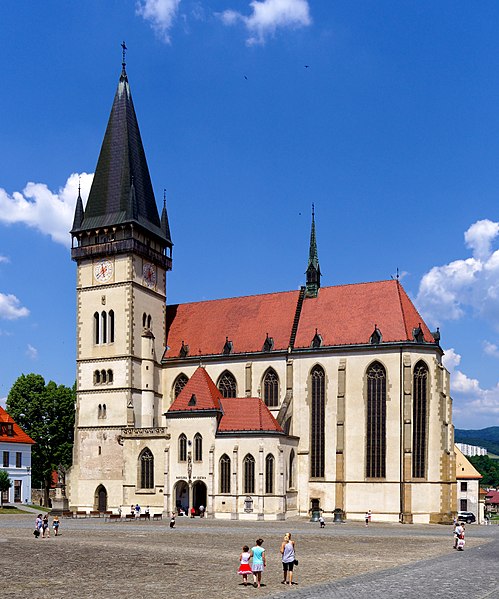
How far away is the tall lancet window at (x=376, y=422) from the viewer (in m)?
64.4

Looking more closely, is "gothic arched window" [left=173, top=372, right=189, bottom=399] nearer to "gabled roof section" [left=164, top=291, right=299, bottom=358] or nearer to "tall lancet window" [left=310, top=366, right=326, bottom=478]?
"gabled roof section" [left=164, top=291, right=299, bottom=358]

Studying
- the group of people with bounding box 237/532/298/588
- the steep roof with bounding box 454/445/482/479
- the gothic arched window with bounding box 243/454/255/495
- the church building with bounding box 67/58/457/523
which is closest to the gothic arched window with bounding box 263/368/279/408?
the church building with bounding box 67/58/457/523

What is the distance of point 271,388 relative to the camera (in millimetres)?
70062

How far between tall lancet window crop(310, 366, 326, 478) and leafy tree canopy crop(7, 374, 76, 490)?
96.6ft

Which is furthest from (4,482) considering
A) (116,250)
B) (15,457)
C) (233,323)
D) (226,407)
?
(233,323)

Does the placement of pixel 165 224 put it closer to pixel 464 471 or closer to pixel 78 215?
pixel 78 215

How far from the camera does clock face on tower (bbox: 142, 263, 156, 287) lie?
73562 millimetres

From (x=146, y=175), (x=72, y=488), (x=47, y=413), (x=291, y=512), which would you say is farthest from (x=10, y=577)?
(x=47, y=413)

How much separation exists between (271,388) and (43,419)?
28.0m

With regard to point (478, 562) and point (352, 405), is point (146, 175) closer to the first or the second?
point (352, 405)

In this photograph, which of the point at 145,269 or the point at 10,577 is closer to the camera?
the point at 10,577

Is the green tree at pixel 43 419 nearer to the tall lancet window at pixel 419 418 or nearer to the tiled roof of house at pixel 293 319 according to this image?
the tiled roof of house at pixel 293 319

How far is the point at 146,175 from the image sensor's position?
75.4 meters

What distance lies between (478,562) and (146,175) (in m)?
52.1
